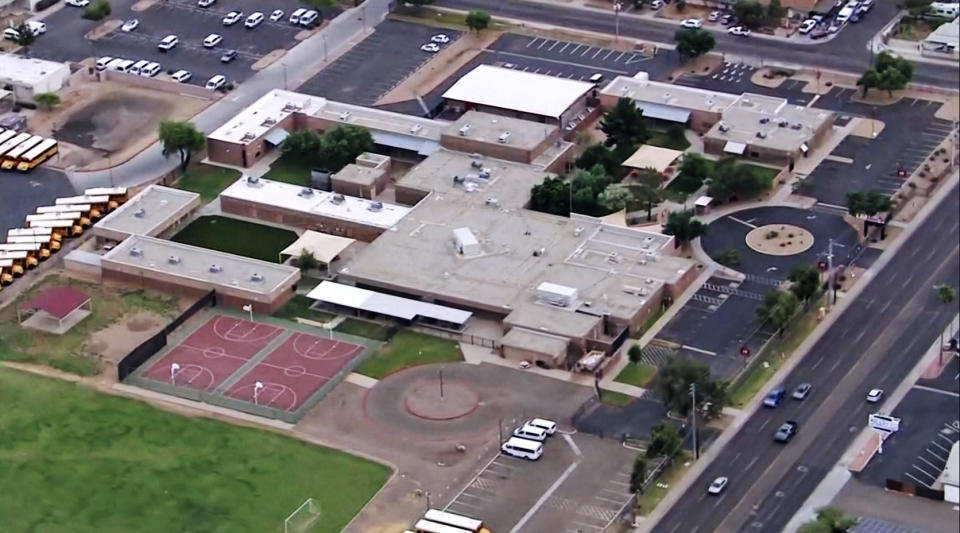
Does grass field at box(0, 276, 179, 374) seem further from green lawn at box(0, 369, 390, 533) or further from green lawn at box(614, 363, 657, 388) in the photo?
green lawn at box(614, 363, 657, 388)

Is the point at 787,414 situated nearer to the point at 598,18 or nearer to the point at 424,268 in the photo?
the point at 424,268

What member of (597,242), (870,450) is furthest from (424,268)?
(870,450)

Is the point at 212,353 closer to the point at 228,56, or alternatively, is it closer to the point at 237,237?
the point at 237,237

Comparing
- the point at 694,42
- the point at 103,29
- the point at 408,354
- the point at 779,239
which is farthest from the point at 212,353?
the point at 103,29

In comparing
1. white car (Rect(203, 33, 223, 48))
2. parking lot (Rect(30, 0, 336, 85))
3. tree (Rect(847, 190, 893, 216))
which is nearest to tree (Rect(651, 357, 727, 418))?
tree (Rect(847, 190, 893, 216))

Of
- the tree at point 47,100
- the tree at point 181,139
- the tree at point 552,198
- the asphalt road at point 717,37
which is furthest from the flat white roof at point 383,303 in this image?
the asphalt road at point 717,37

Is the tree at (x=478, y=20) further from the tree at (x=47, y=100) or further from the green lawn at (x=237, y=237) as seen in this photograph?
the green lawn at (x=237, y=237)

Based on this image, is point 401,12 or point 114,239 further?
point 401,12
